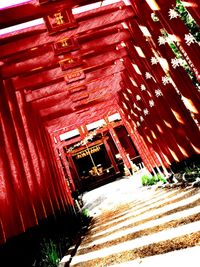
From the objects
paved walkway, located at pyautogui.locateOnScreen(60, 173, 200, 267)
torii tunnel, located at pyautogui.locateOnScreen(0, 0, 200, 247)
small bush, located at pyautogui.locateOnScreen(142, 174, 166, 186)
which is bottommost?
paved walkway, located at pyautogui.locateOnScreen(60, 173, 200, 267)

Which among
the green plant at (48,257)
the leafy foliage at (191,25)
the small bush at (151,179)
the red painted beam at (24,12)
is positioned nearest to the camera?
the green plant at (48,257)

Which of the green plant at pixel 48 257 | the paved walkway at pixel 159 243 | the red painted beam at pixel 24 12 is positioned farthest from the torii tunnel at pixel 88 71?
the paved walkway at pixel 159 243

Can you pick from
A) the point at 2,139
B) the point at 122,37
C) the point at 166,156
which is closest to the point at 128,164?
the point at 166,156

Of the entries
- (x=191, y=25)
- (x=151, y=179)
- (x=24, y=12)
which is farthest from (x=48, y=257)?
(x=151, y=179)

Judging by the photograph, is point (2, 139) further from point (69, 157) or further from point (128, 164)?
point (69, 157)

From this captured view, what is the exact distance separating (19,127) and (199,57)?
4484 millimetres

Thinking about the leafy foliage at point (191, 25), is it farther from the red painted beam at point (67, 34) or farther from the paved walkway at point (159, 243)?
the paved walkway at point (159, 243)

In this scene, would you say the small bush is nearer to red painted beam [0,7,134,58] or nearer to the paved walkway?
the paved walkway

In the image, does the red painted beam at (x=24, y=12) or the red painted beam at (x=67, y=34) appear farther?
the red painted beam at (x=67, y=34)

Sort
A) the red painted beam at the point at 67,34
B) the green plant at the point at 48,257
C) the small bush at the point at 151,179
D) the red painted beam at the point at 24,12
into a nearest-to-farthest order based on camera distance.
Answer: the green plant at the point at 48,257 → the red painted beam at the point at 24,12 → the red painted beam at the point at 67,34 → the small bush at the point at 151,179

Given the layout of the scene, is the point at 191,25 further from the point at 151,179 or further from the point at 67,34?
the point at 151,179

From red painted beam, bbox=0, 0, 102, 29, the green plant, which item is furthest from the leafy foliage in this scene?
the green plant

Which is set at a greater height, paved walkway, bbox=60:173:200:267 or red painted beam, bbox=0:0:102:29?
red painted beam, bbox=0:0:102:29

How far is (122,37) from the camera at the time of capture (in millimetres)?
7004
